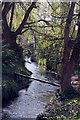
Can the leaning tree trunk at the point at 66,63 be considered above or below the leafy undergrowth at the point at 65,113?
above

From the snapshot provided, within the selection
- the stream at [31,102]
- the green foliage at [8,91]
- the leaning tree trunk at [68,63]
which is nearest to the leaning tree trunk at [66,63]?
the leaning tree trunk at [68,63]

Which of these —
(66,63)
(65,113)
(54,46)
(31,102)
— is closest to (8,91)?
(31,102)

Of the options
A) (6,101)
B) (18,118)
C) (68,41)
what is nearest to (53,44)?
(68,41)

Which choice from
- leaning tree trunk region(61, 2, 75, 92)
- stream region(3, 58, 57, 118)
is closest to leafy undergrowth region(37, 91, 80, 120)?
stream region(3, 58, 57, 118)

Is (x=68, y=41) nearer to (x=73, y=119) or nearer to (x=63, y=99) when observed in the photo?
(x=63, y=99)

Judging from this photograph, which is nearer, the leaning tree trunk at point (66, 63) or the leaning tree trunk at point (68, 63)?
the leaning tree trunk at point (66, 63)

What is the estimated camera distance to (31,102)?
33.1 ft

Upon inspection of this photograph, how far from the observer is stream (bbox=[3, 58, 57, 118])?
27.7ft

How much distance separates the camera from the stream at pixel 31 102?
8.44 metres

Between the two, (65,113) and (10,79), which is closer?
(65,113)

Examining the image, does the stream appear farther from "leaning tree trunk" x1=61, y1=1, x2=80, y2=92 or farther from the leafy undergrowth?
the leafy undergrowth

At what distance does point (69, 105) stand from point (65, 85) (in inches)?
105

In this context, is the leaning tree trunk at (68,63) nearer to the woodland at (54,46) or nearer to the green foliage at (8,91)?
the woodland at (54,46)

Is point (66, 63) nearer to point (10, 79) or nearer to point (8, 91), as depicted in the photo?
point (8, 91)
